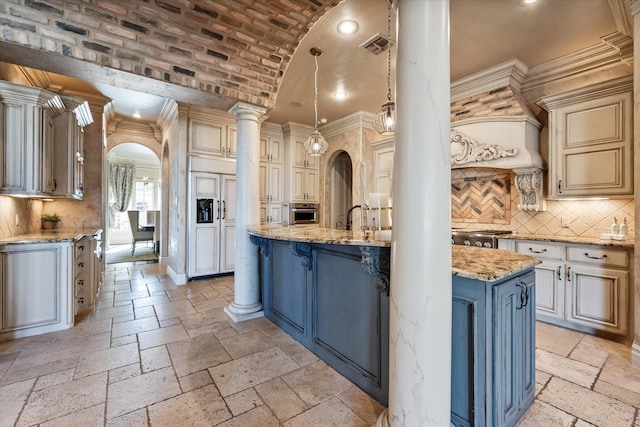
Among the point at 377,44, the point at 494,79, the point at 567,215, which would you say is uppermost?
the point at 377,44

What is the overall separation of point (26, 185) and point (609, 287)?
5547mm

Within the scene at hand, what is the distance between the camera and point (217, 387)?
1.91 meters

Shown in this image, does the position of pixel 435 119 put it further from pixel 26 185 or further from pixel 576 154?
pixel 26 185

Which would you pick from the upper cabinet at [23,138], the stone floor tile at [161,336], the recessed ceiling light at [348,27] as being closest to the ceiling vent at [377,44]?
the recessed ceiling light at [348,27]

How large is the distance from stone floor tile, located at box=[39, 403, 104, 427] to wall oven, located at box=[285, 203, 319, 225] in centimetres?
429

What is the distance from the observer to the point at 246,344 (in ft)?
8.28

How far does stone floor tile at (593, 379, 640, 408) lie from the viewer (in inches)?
70.8

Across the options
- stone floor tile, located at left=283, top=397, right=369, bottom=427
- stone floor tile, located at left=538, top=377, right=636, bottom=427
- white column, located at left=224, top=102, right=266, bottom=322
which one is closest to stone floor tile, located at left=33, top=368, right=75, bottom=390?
white column, located at left=224, top=102, right=266, bottom=322

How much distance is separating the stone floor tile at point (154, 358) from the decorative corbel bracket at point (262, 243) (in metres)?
1.22

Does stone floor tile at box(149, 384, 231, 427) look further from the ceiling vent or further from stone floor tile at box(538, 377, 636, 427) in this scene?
the ceiling vent

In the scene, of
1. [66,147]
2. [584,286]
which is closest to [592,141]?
[584,286]

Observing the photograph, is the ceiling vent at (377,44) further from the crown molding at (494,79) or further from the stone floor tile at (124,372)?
the stone floor tile at (124,372)

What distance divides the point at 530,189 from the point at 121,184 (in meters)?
10.7

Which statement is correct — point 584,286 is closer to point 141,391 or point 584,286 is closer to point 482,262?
point 482,262
